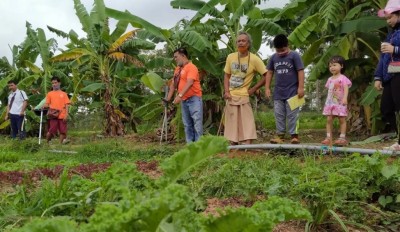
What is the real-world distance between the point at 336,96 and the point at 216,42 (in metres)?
4.55

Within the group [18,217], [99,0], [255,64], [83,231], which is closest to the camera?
[83,231]

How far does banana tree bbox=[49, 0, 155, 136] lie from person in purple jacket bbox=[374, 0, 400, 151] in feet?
27.6

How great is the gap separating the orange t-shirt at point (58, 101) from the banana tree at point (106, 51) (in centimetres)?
188

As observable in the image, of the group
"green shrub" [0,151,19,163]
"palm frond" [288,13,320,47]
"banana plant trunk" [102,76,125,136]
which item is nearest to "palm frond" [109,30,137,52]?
"banana plant trunk" [102,76,125,136]

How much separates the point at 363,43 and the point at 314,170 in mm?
7593

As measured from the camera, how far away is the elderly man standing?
24.8 feet

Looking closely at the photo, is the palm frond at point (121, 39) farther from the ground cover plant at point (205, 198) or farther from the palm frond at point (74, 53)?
the ground cover plant at point (205, 198)

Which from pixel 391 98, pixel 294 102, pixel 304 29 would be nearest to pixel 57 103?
pixel 304 29

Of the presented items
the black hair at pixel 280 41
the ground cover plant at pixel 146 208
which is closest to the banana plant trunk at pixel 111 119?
the black hair at pixel 280 41

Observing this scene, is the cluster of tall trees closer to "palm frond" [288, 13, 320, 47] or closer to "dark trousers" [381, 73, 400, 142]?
"palm frond" [288, 13, 320, 47]

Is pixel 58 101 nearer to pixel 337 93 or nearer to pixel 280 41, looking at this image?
pixel 280 41

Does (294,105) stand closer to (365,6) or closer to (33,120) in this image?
(365,6)

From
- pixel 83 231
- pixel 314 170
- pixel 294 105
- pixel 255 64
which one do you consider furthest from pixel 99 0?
pixel 83 231

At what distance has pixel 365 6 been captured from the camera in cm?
970
